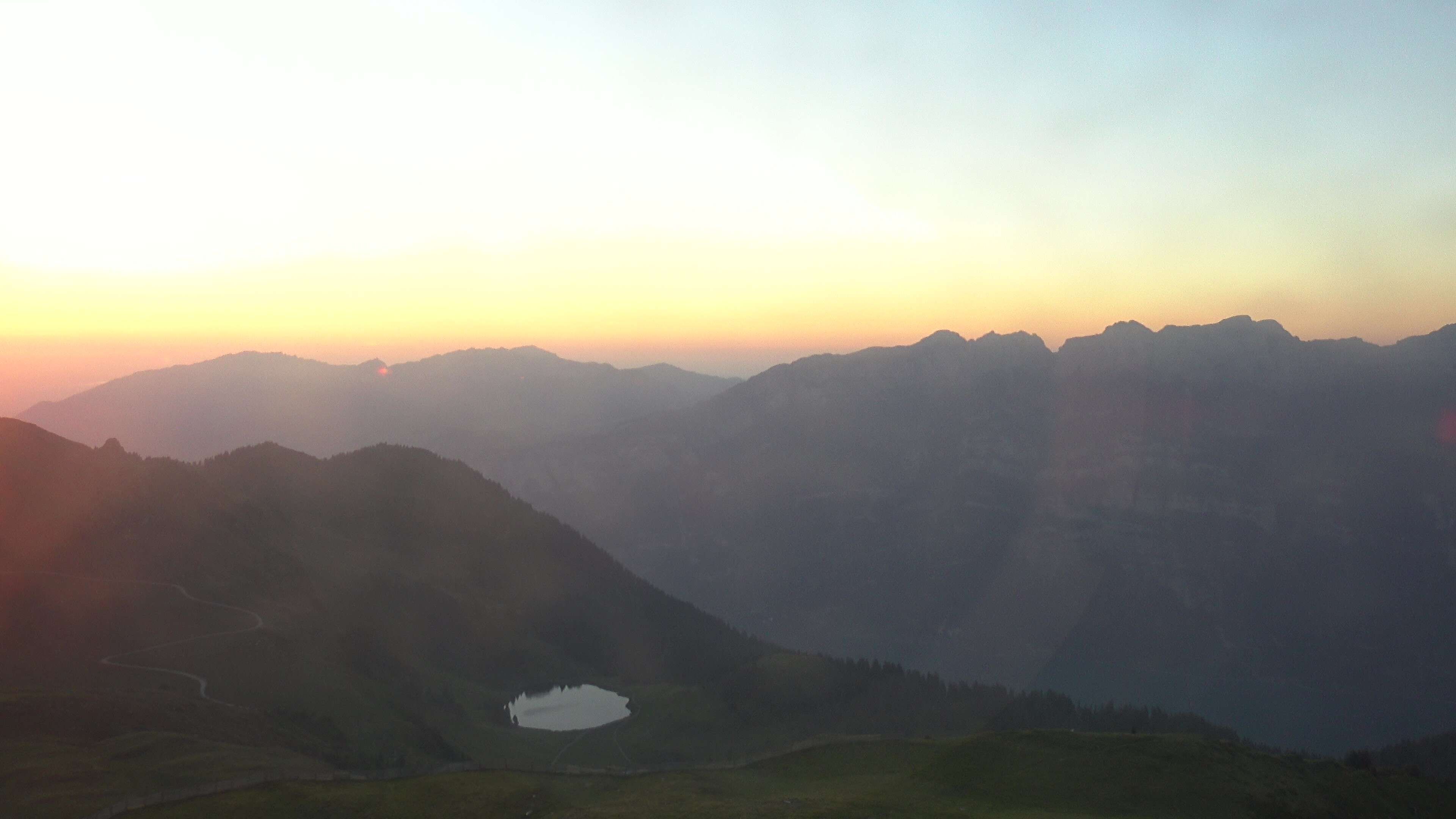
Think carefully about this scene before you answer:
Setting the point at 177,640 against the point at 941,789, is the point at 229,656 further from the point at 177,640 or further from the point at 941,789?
the point at 941,789

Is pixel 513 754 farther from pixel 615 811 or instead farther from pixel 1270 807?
pixel 1270 807

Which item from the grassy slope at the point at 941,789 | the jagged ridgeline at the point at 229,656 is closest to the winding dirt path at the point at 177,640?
the jagged ridgeline at the point at 229,656

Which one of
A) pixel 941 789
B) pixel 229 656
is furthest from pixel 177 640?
pixel 941 789

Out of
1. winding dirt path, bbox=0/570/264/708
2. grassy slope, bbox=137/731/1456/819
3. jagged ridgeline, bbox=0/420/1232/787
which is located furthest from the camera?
winding dirt path, bbox=0/570/264/708

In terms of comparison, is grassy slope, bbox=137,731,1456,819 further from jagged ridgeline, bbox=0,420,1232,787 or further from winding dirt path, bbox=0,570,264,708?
winding dirt path, bbox=0,570,264,708

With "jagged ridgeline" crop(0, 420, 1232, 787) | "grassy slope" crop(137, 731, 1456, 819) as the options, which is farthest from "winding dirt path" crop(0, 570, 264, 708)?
"grassy slope" crop(137, 731, 1456, 819)

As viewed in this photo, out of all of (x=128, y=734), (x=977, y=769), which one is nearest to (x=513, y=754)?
(x=128, y=734)

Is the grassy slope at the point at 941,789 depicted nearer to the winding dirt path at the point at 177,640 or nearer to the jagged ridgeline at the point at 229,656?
the jagged ridgeline at the point at 229,656
